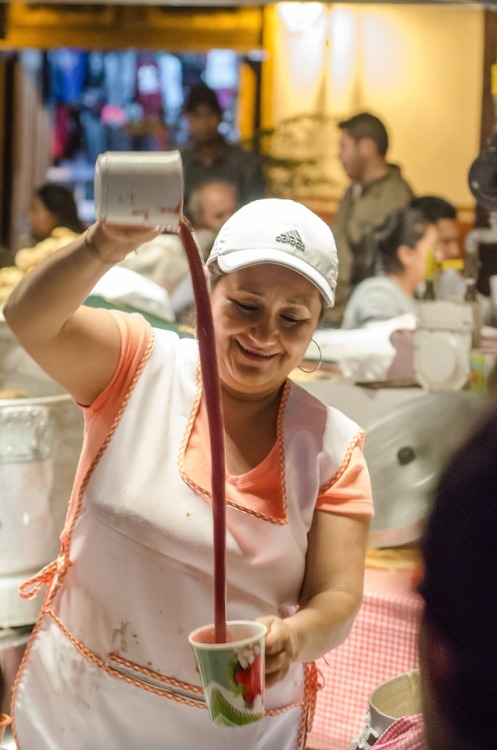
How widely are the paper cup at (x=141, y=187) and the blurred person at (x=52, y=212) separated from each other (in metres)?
3.69

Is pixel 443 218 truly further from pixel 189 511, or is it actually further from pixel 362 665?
pixel 189 511

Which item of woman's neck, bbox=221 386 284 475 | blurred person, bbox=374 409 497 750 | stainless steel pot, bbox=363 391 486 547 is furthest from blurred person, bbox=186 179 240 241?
blurred person, bbox=374 409 497 750

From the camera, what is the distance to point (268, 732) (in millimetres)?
1431

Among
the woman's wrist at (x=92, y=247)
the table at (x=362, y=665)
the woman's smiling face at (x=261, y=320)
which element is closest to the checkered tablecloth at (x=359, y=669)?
the table at (x=362, y=665)

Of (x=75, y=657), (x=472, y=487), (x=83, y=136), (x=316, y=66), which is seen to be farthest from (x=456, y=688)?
(x=83, y=136)

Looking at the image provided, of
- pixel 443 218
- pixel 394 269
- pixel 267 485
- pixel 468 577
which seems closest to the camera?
pixel 468 577

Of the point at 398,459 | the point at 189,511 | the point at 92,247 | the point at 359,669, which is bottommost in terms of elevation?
the point at 359,669

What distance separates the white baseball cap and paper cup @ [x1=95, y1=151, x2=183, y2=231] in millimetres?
281

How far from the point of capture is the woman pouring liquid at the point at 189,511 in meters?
1.34

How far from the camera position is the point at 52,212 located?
476cm

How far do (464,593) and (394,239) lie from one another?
12.2ft

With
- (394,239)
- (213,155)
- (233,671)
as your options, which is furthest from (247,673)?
(213,155)

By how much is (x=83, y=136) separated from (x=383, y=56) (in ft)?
7.33

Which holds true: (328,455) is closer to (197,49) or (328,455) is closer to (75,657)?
(75,657)
